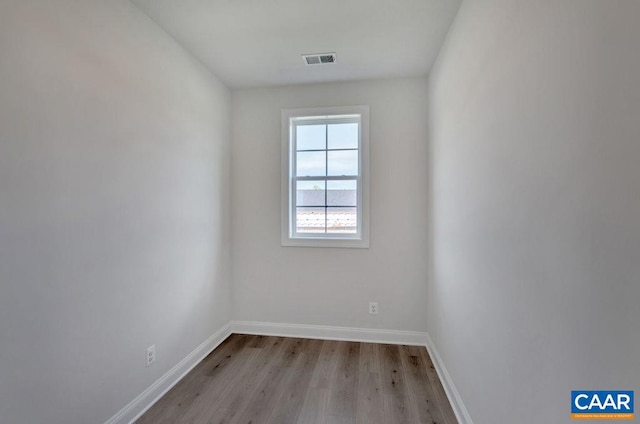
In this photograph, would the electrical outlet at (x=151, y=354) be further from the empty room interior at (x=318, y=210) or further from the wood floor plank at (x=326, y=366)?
the wood floor plank at (x=326, y=366)

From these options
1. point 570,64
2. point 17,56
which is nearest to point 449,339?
point 570,64

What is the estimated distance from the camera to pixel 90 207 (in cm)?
156

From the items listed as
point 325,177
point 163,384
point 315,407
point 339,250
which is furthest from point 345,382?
point 325,177

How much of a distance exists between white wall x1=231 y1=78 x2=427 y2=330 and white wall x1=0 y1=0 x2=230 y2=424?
0.73 metres

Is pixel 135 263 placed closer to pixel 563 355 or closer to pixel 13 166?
pixel 13 166

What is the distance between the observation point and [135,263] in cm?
187

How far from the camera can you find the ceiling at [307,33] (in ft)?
6.22

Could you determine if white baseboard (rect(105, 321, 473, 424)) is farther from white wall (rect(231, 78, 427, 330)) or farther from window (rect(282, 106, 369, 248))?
window (rect(282, 106, 369, 248))

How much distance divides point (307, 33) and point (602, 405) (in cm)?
247

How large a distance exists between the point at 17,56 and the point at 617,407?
2394 mm

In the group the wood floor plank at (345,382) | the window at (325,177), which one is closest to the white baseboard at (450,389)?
the wood floor plank at (345,382)

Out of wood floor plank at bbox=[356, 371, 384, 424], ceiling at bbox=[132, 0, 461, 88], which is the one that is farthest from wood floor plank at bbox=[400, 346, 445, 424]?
ceiling at bbox=[132, 0, 461, 88]

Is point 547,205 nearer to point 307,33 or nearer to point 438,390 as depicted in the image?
point 438,390

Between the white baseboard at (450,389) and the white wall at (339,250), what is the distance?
38cm
